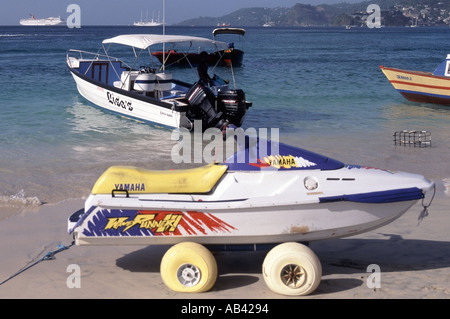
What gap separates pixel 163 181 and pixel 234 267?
1.16 m

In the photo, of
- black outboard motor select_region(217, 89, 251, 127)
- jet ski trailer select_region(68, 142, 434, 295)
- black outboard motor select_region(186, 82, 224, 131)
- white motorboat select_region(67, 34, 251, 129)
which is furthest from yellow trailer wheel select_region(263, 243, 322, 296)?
black outboard motor select_region(217, 89, 251, 127)

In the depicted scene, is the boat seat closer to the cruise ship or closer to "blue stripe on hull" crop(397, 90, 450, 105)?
"blue stripe on hull" crop(397, 90, 450, 105)

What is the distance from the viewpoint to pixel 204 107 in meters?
14.0

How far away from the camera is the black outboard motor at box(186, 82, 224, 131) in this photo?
1380 centimetres

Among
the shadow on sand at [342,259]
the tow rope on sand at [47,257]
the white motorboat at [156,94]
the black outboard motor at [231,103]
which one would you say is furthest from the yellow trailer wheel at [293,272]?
the black outboard motor at [231,103]

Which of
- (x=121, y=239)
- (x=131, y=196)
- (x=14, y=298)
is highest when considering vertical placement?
(x=131, y=196)

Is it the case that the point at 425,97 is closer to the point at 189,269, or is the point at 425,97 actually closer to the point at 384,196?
the point at 384,196

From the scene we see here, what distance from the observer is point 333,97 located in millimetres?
22844

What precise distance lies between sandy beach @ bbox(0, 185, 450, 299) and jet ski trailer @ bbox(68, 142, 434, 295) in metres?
0.27

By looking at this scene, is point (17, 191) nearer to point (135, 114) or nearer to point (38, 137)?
point (38, 137)

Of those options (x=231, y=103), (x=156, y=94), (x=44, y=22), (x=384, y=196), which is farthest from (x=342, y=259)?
(x=44, y=22)

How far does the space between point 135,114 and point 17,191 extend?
718 cm

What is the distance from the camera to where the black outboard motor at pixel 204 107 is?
13805 mm
